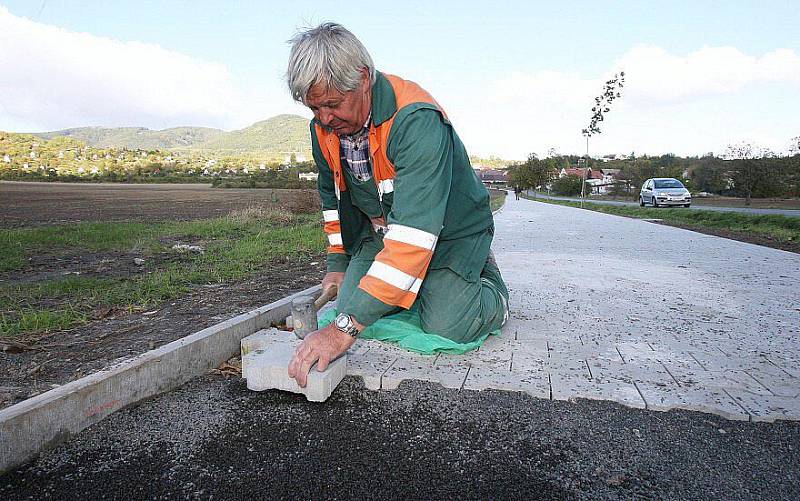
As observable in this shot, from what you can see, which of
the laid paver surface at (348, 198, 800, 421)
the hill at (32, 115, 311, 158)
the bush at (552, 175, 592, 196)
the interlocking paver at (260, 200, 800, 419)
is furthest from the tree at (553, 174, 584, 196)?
the hill at (32, 115, 311, 158)

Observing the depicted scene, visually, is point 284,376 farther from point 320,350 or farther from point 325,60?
point 325,60

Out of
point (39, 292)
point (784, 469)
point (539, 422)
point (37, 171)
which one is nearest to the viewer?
point (784, 469)

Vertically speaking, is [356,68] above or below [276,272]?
above

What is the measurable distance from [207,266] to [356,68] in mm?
4419

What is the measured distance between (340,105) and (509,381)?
59.8 inches

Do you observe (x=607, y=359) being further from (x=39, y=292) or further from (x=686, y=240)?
(x=686, y=240)

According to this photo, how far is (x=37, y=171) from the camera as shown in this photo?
3528 centimetres

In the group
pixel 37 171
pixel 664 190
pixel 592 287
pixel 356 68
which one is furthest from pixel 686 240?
pixel 37 171

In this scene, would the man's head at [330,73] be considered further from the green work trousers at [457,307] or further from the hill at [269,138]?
the hill at [269,138]

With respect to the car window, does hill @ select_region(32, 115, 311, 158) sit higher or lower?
higher

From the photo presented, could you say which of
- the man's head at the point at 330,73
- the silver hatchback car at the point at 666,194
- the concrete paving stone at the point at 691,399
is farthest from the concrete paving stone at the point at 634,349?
the silver hatchback car at the point at 666,194

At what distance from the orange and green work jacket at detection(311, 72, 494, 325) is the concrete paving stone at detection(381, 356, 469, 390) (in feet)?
1.42

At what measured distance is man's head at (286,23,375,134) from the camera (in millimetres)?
1983

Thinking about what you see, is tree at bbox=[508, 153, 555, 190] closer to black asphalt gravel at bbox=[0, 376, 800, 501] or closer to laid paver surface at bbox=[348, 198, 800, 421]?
laid paver surface at bbox=[348, 198, 800, 421]
